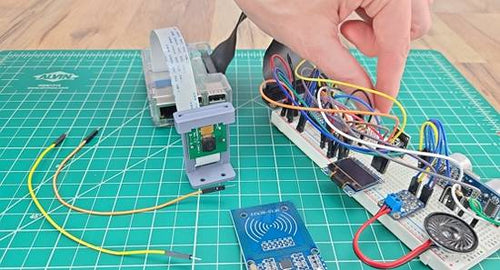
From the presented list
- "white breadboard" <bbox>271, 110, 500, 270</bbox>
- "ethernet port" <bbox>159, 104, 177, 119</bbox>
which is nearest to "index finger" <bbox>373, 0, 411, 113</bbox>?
"white breadboard" <bbox>271, 110, 500, 270</bbox>

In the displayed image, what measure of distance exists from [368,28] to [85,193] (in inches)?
29.8

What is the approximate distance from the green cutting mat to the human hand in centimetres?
31

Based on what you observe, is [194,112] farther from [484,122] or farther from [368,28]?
[484,122]

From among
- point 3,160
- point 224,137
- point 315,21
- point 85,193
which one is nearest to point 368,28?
point 315,21

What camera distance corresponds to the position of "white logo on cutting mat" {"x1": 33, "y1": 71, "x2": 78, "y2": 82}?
140 centimetres

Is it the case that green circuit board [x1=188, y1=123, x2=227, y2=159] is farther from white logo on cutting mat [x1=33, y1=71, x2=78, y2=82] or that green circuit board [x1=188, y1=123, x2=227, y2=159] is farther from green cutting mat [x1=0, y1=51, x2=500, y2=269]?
white logo on cutting mat [x1=33, y1=71, x2=78, y2=82]

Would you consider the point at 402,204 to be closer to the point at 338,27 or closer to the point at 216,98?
the point at 338,27

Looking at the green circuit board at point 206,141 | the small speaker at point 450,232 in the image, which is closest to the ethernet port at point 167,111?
the green circuit board at point 206,141

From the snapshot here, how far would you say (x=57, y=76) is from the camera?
55.8 inches

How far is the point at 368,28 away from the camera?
2.90 ft

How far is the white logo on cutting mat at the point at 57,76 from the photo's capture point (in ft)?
4.59

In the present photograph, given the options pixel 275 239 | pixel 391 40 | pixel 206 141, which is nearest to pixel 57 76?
pixel 206 141

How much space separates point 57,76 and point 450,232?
1306mm

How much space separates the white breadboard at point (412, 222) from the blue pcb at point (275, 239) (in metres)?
0.17
